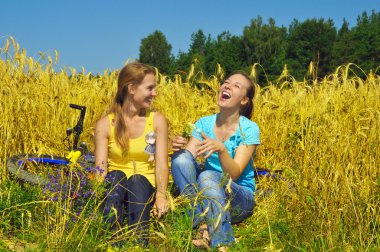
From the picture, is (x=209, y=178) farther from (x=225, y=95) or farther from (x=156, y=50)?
(x=156, y=50)

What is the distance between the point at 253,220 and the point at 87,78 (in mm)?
2695

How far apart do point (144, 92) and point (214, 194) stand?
84 cm

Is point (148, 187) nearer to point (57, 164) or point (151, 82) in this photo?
point (151, 82)

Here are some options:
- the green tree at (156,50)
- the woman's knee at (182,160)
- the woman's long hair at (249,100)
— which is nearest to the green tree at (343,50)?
the green tree at (156,50)

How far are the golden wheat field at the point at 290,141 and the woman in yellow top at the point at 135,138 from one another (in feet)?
1.86

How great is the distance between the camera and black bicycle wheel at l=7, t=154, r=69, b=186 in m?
3.55

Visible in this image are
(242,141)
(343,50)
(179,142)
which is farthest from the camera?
(343,50)

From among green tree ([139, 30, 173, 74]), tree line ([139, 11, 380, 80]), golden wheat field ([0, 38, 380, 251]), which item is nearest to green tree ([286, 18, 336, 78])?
tree line ([139, 11, 380, 80])

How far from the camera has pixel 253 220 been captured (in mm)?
3553

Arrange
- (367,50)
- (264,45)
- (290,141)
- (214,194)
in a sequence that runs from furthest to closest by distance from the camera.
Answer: (264,45) < (367,50) < (290,141) < (214,194)

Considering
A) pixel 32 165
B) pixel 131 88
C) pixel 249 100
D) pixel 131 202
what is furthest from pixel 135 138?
pixel 32 165

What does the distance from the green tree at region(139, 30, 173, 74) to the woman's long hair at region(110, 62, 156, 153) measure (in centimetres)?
4835

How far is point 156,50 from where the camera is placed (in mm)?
54500

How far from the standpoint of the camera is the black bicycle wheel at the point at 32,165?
3.55 metres
